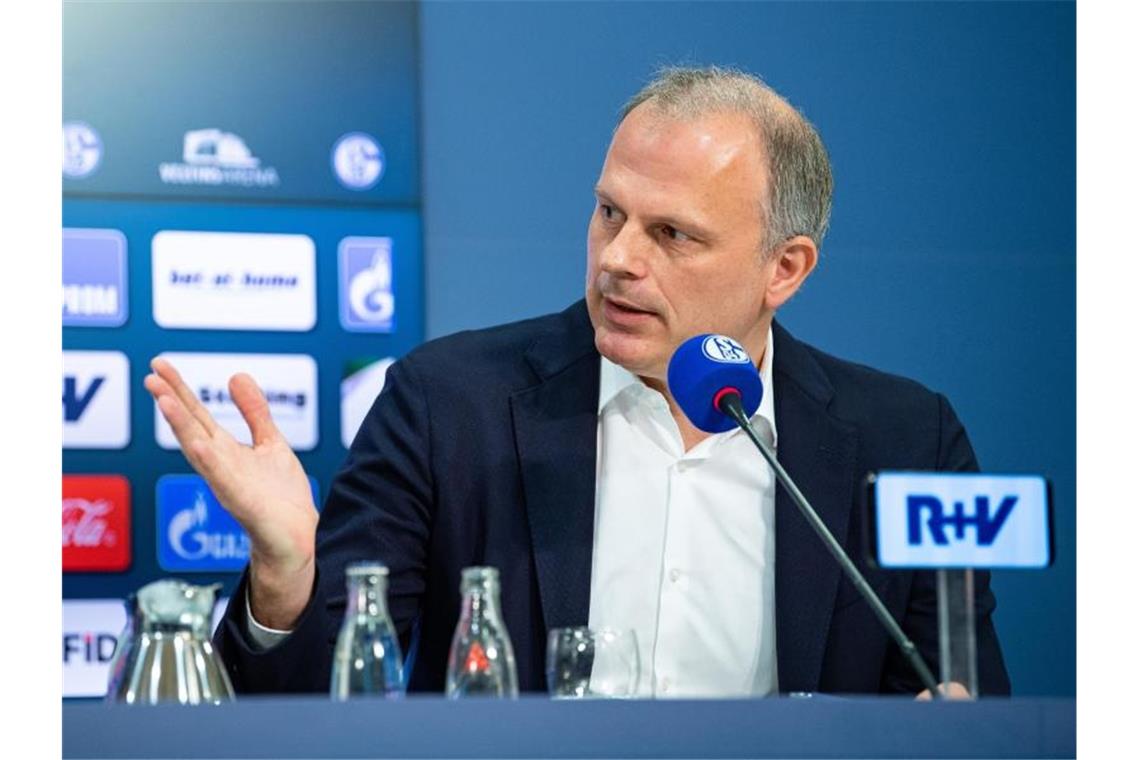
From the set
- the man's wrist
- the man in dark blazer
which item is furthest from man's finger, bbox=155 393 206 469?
the man in dark blazer

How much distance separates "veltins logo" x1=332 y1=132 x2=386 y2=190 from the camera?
12.2ft

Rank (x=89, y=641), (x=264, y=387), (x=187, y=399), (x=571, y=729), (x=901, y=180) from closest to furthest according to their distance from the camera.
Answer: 1. (x=571, y=729)
2. (x=187, y=399)
3. (x=89, y=641)
4. (x=264, y=387)
5. (x=901, y=180)

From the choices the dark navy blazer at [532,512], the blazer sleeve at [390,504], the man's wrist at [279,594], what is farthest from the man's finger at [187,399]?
the dark navy blazer at [532,512]

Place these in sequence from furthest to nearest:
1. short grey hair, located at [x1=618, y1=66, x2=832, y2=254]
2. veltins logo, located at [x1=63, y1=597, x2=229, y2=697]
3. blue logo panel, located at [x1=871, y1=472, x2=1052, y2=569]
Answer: veltins logo, located at [x1=63, y1=597, x2=229, y2=697] → short grey hair, located at [x1=618, y1=66, x2=832, y2=254] → blue logo panel, located at [x1=871, y1=472, x2=1052, y2=569]

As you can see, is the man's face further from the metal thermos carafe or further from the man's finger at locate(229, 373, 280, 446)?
the metal thermos carafe

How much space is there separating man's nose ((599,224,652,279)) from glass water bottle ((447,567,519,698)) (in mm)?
885

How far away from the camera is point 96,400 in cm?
359

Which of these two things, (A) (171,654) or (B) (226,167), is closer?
(A) (171,654)

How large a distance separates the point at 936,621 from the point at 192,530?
1.73 meters

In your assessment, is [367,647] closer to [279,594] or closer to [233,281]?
[279,594]

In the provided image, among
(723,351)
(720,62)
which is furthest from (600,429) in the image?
(720,62)

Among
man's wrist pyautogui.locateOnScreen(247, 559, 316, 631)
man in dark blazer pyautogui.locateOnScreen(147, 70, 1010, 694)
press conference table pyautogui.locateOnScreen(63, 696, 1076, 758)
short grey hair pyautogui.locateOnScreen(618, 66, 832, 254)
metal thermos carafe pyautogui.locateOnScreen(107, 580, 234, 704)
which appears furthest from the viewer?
short grey hair pyautogui.locateOnScreen(618, 66, 832, 254)

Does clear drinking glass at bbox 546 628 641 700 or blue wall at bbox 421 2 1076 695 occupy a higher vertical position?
blue wall at bbox 421 2 1076 695
